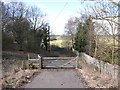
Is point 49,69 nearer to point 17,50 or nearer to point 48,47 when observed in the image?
point 17,50

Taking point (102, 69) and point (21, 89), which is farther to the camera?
point (102, 69)

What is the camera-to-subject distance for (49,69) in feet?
88.6

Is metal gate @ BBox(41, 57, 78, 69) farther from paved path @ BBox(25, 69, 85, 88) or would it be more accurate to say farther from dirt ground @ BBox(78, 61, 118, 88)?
paved path @ BBox(25, 69, 85, 88)

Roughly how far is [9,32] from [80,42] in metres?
11.0

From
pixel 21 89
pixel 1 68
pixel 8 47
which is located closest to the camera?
pixel 21 89

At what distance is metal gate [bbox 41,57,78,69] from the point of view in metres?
27.8

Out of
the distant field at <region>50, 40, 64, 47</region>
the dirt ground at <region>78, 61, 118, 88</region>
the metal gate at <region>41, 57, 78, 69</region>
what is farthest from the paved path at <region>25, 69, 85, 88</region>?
the distant field at <region>50, 40, 64, 47</region>

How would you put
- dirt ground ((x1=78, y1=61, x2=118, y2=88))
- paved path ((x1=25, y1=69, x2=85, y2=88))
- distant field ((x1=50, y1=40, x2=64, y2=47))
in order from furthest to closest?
distant field ((x1=50, y1=40, x2=64, y2=47)), paved path ((x1=25, y1=69, x2=85, y2=88)), dirt ground ((x1=78, y1=61, x2=118, y2=88))

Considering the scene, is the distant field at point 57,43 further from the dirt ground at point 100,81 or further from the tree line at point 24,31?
the dirt ground at point 100,81

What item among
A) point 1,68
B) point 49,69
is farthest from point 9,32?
point 1,68

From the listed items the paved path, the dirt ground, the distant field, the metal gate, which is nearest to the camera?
the dirt ground

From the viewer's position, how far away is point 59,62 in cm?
3081

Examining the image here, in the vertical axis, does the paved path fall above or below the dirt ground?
below

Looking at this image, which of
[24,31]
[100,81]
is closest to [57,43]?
[24,31]
